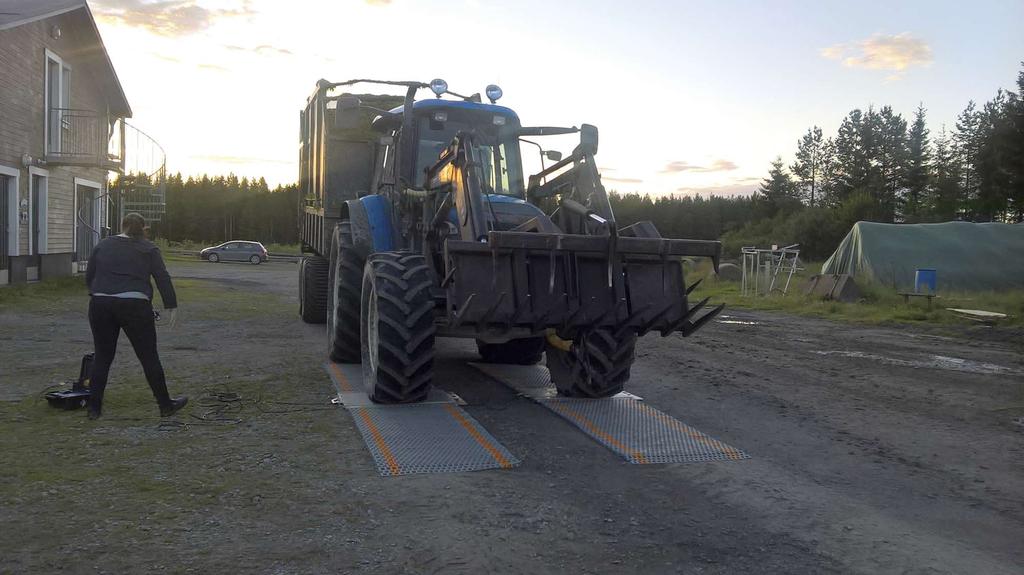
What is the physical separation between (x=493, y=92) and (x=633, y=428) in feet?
14.5

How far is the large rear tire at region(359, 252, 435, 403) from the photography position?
6.88 m

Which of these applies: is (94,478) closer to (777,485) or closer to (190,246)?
(777,485)

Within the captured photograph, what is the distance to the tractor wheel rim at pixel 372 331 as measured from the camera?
7266 millimetres

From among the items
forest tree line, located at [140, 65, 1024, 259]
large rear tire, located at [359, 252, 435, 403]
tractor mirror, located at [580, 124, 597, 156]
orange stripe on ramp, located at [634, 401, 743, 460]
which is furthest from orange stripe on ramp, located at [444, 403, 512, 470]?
forest tree line, located at [140, 65, 1024, 259]

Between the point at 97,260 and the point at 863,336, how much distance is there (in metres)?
12.6

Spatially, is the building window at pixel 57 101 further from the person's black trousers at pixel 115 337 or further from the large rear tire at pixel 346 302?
the person's black trousers at pixel 115 337

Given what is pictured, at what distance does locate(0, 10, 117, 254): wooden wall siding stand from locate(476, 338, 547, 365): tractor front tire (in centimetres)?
1392

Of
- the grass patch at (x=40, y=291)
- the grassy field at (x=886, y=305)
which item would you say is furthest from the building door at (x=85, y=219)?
the grassy field at (x=886, y=305)

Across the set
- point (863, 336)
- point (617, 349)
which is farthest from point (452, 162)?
point (863, 336)

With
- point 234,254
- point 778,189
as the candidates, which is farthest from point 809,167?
point 234,254

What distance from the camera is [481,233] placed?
696cm

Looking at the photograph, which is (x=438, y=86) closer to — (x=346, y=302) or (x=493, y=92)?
(x=493, y=92)

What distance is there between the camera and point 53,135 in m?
21.1

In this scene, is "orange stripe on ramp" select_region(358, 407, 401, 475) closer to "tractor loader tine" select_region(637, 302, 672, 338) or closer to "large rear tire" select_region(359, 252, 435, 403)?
"large rear tire" select_region(359, 252, 435, 403)
